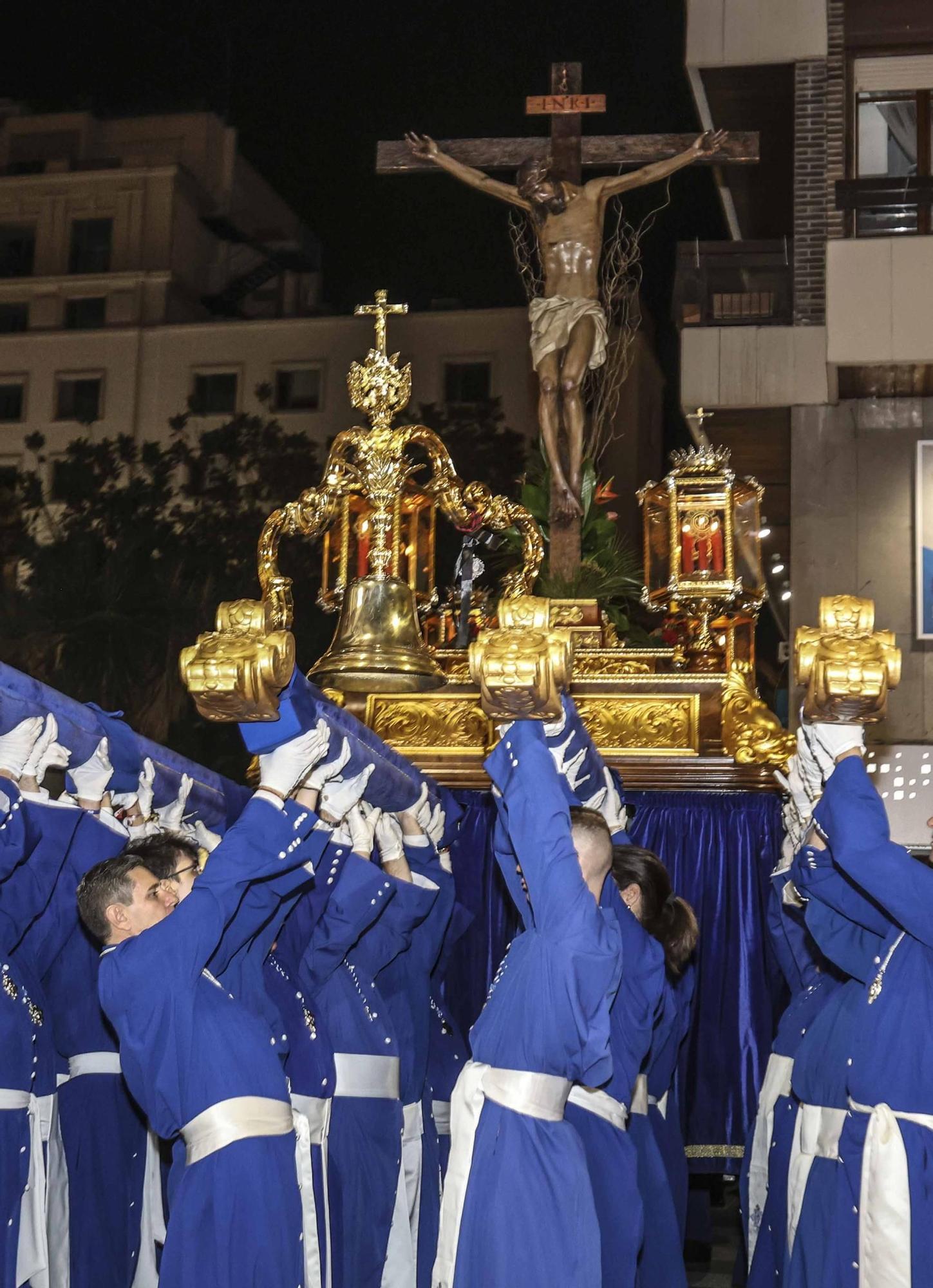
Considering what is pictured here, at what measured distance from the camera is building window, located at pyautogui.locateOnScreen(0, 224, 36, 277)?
24.0 metres

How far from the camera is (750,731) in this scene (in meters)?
6.09

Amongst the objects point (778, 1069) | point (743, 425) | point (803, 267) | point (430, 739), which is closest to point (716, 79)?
point (803, 267)

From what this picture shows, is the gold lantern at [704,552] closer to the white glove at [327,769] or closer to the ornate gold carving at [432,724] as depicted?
the ornate gold carving at [432,724]

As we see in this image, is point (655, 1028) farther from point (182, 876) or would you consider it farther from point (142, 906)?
point (142, 906)

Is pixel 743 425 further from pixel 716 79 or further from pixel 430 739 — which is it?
pixel 430 739

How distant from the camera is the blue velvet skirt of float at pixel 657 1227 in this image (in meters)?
4.83

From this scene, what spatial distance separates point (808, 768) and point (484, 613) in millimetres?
2772

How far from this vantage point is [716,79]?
11766 millimetres

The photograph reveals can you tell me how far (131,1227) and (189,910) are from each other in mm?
1850

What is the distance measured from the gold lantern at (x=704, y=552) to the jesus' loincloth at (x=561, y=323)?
0.66m

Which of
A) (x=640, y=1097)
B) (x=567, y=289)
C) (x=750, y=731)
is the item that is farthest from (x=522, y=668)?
(x=567, y=289)

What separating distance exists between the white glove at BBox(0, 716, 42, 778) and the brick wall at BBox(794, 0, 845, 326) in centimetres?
847

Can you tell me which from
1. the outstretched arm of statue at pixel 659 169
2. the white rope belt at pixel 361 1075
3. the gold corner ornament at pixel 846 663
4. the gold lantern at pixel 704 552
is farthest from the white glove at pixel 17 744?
the outstretched arm of statue at pixel 659 169

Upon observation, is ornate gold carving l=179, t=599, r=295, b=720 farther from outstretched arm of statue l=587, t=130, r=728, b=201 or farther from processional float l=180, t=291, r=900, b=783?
outstretched arm of statue l=587, t=130, r=728, b=201
